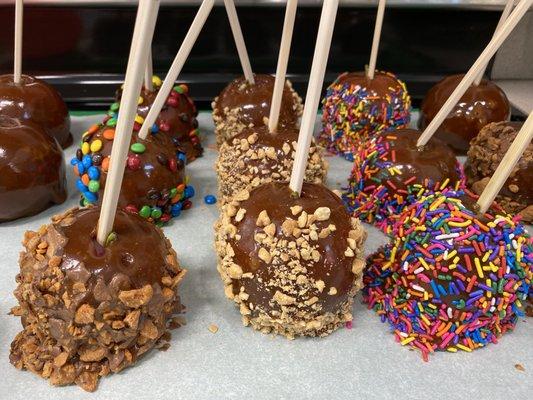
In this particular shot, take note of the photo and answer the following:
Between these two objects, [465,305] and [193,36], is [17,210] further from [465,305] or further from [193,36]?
[465,305]

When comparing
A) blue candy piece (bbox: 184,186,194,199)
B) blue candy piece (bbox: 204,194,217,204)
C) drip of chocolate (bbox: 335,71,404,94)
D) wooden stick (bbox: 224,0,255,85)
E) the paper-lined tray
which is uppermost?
wooden stick (bbox: 224,0,255,85)

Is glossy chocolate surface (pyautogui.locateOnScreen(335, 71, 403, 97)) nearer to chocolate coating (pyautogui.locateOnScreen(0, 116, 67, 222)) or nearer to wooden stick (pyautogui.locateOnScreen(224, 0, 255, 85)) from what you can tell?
wooden stick (pyautogui.locateOnScreen(224, 0, 255, 85))

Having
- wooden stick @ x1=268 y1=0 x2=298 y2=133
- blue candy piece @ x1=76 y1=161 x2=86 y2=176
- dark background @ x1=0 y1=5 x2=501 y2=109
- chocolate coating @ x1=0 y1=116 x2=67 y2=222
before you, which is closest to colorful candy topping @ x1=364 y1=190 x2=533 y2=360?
wooden stick @ x1=268 y1=0 x2=298 y2=133

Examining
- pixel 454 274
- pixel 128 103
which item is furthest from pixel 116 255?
pixel 454 274

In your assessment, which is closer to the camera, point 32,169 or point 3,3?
point 32,169

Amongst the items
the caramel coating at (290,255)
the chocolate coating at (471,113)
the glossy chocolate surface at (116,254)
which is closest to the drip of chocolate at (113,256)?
the glossy chocolate surface at (116,254)

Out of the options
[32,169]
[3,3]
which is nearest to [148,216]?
[32,169]

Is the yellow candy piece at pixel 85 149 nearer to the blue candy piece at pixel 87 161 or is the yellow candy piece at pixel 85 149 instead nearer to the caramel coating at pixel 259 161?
the blue candy piece at pixel 87 161
